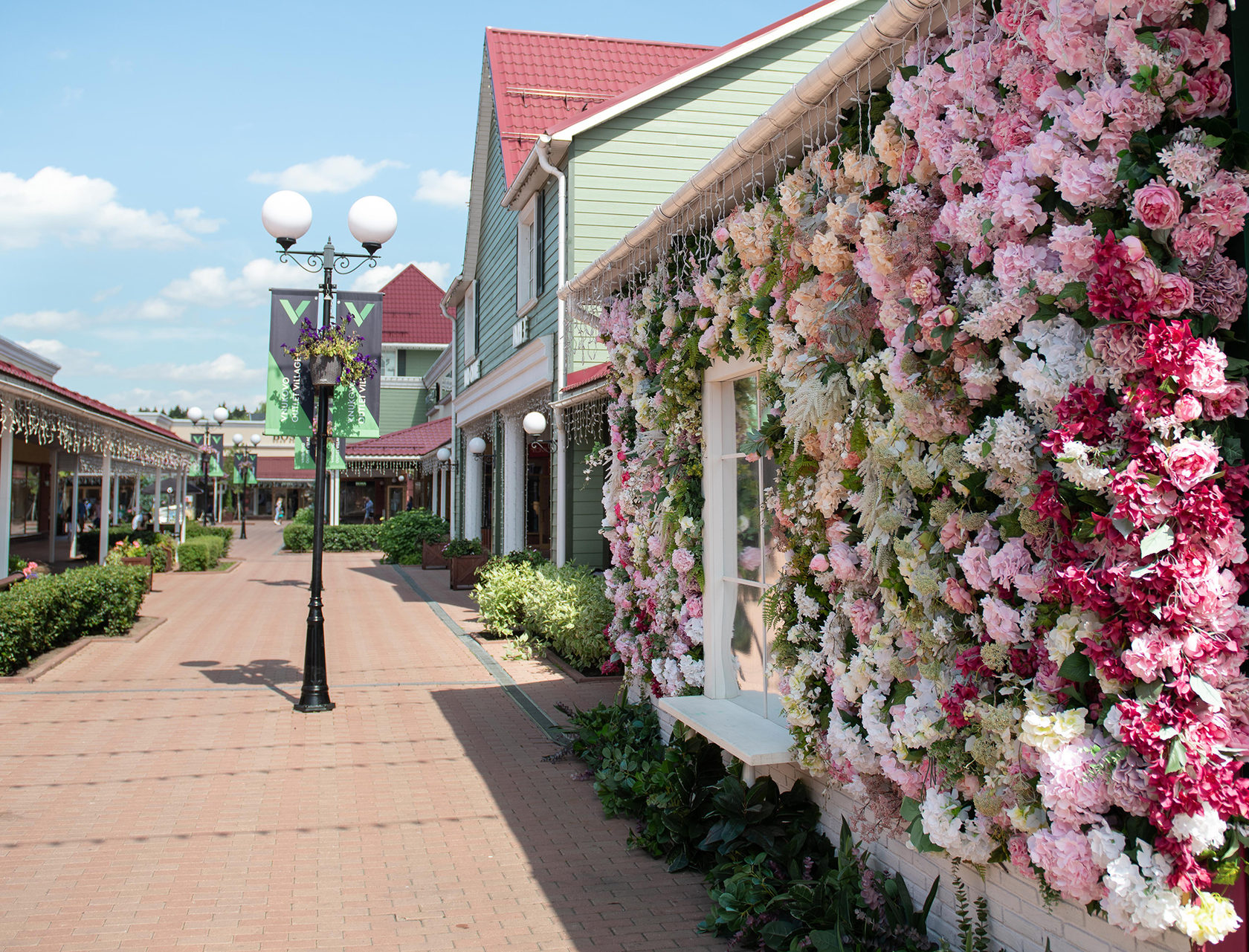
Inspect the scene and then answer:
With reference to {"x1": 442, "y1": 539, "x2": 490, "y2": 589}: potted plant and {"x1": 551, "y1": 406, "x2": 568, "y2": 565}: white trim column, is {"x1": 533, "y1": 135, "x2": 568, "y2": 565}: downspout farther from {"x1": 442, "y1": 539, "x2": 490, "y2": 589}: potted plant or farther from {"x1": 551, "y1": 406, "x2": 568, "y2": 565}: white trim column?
{"x1": 442, "y1": 539, "x2": 490, "y2": 589}: potted plant

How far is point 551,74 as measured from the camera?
13.4 metres

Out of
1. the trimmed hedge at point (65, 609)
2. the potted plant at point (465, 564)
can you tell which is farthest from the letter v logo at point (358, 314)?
the potted plant at point (465, 564)

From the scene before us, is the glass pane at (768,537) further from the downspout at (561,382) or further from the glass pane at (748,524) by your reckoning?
the downspout at (561,382)

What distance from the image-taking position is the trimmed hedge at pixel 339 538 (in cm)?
2855

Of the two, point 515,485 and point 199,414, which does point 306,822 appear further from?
point 199,414

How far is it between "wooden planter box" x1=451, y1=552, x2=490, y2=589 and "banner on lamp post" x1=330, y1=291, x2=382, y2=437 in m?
8.64

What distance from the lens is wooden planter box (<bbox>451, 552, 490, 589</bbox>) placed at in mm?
17312

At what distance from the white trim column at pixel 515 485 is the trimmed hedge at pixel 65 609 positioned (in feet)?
17.1

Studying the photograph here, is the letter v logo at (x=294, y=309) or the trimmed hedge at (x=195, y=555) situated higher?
the letter v logo at (x=294, y=309)

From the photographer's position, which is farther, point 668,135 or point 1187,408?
point 668,135

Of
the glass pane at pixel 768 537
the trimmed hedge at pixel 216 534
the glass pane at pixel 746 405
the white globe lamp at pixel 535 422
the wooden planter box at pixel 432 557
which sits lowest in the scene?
the wooden planter box at pixel 432 557

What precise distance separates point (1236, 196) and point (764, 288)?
2287 mm

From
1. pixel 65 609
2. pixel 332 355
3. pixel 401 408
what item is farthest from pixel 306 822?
pixel 401 408

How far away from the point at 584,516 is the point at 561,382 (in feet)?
5.47
